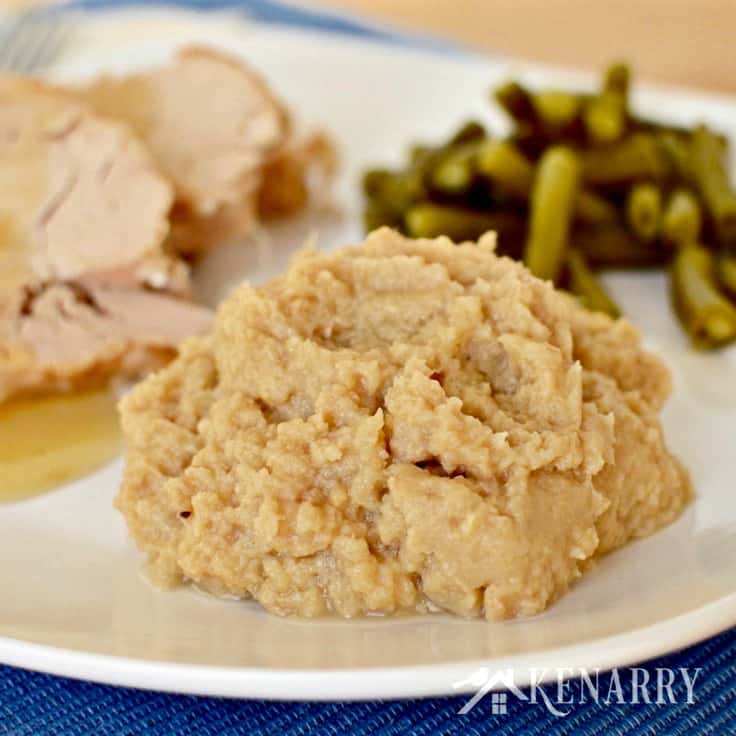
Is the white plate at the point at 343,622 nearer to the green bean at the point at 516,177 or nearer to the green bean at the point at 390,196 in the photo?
the green bean at the point at 516,177

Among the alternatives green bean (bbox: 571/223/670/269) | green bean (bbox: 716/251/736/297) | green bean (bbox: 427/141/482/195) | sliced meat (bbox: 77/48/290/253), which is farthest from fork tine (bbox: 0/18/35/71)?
green bean (bbox: 716/251/736/297)

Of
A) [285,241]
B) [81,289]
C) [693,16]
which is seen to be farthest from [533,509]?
[693,16]

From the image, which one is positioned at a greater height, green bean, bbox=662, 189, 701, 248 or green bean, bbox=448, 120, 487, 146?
green bean, bbox=448, 120, 487, 146

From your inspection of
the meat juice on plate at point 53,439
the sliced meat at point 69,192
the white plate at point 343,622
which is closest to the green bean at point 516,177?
the white plate at point 343,622

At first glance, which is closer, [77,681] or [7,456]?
[77,681]

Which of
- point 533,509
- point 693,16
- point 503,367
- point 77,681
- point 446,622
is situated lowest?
point 77,681

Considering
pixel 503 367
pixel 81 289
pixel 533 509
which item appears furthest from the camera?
pixel 81 289

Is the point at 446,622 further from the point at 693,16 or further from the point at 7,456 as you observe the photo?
the point at 693,16

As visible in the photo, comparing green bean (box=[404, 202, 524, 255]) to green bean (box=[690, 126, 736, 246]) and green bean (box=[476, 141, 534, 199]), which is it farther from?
green bean (box=[690, 126, 736, 246])
